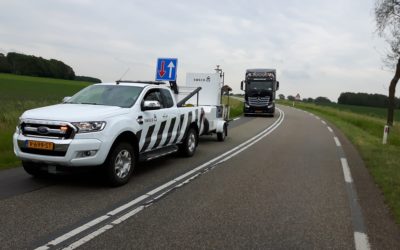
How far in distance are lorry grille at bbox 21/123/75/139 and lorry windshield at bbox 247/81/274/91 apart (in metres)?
25.3

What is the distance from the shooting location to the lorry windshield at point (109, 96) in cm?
753

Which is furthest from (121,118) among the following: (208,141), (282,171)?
(208,141)

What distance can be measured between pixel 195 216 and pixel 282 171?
153 inches

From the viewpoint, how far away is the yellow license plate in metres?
6.10

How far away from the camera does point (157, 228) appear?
482cm

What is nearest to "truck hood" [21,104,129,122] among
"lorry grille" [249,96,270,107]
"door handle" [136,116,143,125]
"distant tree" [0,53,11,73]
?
"door handle" [136,116,143,125]

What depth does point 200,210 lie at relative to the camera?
5.62 meters

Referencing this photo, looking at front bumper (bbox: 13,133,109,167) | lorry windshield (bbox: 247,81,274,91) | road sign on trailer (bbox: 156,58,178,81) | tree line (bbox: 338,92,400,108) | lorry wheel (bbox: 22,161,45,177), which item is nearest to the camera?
front bumper (bbox: 13,133,109,167)

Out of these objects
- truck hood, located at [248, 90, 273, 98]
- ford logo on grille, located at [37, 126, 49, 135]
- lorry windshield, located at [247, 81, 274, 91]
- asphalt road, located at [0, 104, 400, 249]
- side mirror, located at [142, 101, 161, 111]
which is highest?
lorry windshield, located at [247, 81, 274, 91]

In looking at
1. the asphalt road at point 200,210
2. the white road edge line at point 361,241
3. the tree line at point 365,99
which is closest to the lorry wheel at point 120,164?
the asphalt road at point 200,210

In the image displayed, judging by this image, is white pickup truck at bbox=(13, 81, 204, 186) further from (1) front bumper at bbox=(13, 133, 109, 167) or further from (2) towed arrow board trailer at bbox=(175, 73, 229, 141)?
(2) towed arrow board trailer at bbox=(175, 73, 229, 141)

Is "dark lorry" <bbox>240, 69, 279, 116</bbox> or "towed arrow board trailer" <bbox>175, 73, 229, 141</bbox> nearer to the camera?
Answer: "towed arrow board trailer" <bbox>175, 73, 229, 141</bbox>

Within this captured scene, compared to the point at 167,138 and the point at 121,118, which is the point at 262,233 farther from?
the point at 167,138

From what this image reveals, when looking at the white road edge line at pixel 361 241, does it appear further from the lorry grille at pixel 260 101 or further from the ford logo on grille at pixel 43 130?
the lorry grille at pixel 260 101
